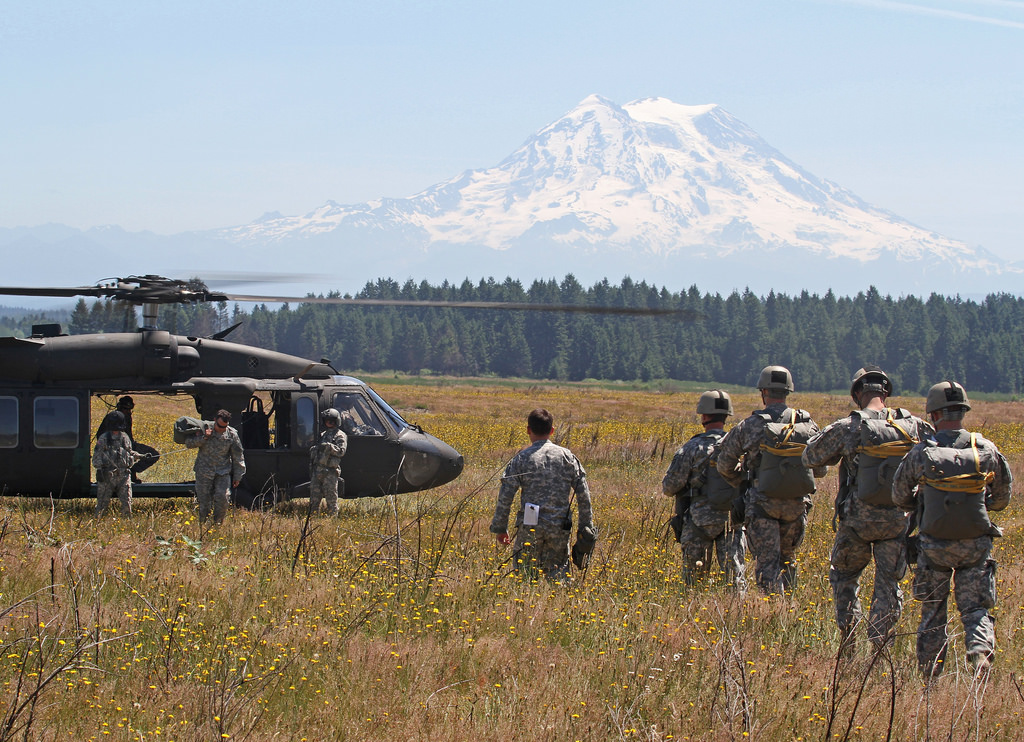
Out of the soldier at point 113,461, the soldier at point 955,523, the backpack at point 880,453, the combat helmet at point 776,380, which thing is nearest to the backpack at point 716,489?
the combat helmet at point 776,380

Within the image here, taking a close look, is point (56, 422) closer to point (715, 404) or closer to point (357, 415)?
point (357, 415)

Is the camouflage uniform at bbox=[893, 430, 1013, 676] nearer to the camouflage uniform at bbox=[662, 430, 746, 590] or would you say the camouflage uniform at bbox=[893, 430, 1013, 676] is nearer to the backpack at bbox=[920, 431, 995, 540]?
the backpack at bbox=[920, 431, 995, 540]

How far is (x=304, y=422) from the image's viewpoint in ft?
42.4

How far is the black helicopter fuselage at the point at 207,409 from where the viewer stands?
1221 cm

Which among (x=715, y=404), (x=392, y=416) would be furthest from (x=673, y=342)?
(x=715, y=404)

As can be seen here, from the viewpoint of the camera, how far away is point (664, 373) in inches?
5438

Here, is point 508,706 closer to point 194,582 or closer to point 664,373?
point 194,582

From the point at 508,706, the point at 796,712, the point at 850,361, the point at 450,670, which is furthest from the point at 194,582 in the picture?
the point at 850,361

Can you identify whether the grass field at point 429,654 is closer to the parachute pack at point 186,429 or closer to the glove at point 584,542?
the glove at point 584,542

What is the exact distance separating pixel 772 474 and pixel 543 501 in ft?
5.95

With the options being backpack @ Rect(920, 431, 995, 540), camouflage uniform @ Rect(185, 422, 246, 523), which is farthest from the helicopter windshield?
backpack @ Rect(920, 431, 995, 540)

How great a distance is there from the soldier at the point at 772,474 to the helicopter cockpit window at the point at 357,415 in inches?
252

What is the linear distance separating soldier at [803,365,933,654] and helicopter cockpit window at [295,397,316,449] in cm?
757

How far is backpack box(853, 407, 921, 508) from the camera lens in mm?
6730
